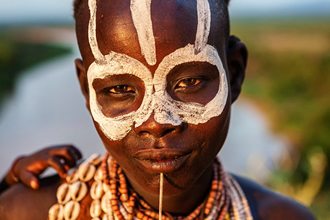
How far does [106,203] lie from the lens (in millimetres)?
2008

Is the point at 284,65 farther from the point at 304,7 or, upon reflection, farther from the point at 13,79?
the point at 304,7

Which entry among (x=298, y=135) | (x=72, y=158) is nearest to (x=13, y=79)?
(x=298, y=135)

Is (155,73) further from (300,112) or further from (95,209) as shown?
(300,112)

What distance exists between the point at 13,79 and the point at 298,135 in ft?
54.6

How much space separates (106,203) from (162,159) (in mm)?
388

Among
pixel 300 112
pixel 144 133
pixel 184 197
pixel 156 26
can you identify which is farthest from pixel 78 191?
pixel 300 112

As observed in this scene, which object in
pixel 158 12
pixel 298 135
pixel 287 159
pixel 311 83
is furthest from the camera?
pixel 311 83

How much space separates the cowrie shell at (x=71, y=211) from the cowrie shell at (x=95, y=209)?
0.05m

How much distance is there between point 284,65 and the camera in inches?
913

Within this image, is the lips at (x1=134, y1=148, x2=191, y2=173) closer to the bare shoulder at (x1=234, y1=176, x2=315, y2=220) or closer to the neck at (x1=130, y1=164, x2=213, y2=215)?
the neck at (x1=130, y1=164, x2=213, y2=215)

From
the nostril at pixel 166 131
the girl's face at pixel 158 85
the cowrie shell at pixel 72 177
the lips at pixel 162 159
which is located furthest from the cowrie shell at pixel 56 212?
the nostril at pixel 166 131

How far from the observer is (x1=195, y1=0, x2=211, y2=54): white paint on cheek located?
174 cm

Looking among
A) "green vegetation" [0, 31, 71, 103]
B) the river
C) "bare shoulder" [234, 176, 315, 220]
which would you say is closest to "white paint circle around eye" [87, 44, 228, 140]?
"bare shoulder" [234, 176, 315, 220]

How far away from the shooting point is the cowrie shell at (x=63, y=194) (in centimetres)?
205
